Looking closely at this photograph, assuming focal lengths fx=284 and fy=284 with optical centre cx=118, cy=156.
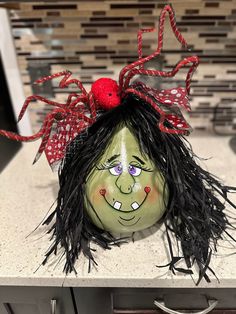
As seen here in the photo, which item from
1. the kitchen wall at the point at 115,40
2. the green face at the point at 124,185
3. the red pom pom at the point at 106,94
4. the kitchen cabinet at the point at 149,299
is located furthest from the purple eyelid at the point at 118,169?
the kitchen wall at the point at 115,40

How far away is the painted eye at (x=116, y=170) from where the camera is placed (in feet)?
1.69

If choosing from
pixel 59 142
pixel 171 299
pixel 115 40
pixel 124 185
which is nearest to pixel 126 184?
pixel 124 185

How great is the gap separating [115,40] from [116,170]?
55 centimetres

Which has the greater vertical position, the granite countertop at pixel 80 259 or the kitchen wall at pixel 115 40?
the kitchen wall at pixel 115 40

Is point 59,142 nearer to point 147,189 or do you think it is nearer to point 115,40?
point 147,189

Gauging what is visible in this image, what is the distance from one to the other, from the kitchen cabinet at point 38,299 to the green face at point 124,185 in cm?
19

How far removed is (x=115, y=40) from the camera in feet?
2.97

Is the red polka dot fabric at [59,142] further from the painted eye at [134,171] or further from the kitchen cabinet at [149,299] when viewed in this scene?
the kitchen cabinet at [149,299]

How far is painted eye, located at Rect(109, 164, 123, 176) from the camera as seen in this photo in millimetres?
517

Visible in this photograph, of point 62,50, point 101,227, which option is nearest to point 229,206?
point 101,227

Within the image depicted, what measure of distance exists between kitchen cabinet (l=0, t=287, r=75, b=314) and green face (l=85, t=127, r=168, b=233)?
186mm

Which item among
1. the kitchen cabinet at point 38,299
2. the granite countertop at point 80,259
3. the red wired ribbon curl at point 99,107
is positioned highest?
the red wired ribbon curl at point 99,107

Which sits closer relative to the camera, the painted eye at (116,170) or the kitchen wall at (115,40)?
the painted eye at (116,170)

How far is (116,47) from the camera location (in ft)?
3.00
